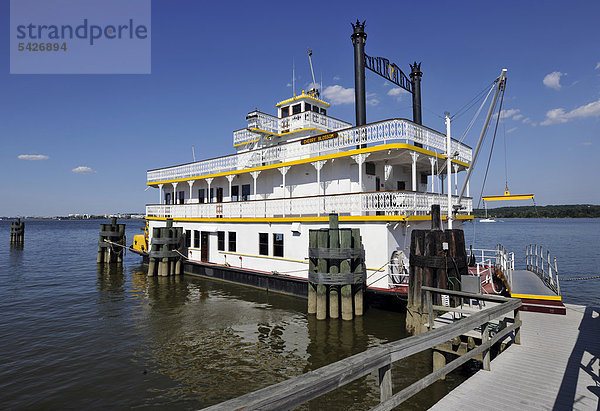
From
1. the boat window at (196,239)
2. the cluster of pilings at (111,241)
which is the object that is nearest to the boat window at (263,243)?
the boat window at (196,239)

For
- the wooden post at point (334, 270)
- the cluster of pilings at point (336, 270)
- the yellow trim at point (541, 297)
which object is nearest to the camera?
the yellow trim at point (541, 297)

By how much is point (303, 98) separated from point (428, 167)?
9.49 metres

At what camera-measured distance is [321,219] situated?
14656 millimetres

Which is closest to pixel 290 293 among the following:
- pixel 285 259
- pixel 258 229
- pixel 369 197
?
pixel 285 259

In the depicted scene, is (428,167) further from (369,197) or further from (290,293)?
(290,293)

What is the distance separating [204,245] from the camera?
842 inches

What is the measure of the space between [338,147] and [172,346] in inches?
405

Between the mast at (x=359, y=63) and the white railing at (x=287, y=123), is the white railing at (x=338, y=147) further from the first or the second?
the white railing at (x=287, y=123)

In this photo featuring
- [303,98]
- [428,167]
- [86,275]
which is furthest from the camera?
[86,275]

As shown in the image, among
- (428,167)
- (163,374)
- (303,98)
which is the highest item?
(303,98)

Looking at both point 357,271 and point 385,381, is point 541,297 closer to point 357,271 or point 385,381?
point 357,271

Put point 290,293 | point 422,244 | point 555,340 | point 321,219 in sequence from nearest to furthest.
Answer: point 555,340 → point 422,244 → point 321,219 → point 290,293

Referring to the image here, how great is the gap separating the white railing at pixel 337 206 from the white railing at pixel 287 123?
19.1ft

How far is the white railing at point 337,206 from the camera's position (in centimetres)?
1283
